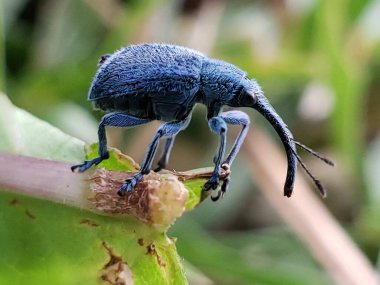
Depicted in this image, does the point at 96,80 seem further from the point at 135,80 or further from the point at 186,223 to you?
the point at 186,223

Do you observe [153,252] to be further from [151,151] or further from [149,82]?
[149,82]


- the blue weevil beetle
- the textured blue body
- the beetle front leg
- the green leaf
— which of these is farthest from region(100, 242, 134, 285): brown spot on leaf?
the textured blue body

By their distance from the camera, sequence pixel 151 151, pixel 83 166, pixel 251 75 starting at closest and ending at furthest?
pixel 83 166, pixel 151 151, pixel 251 75

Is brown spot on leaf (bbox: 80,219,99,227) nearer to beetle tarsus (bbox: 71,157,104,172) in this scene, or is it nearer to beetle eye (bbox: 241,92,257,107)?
beetle tarsus (bbox: 71,157,104,172)

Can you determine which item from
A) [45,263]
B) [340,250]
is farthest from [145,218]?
[340,250]

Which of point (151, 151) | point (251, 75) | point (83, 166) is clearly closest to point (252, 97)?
point (151, 151)

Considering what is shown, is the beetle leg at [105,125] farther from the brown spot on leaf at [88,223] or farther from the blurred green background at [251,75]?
the blurred green background at [251,75]
